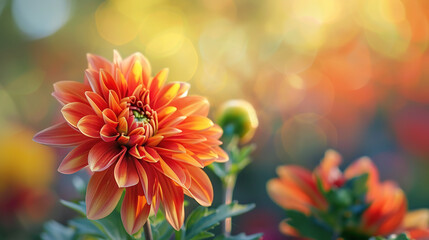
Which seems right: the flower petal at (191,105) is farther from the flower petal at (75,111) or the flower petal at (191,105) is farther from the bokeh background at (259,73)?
the bokeh background at (259,73)

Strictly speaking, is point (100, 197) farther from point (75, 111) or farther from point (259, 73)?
point (259, 73)

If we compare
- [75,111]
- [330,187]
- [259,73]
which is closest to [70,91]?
[75,111]

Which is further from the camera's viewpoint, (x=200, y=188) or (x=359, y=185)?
(x=359, y=185)

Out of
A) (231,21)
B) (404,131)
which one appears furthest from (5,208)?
(231,21)

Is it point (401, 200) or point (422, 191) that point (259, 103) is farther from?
point (401, 200)

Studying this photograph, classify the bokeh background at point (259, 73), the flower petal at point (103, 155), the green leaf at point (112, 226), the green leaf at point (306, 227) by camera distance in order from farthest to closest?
the bokeh background at point (259, 73), the green leaf at point (306, 227), the green leaf at point (112, 226), the flower petal at point (103, 155)

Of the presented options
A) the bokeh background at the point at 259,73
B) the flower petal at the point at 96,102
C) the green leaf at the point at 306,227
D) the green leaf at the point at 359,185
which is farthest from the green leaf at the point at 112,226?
the bokeh background at the point at 259,73
